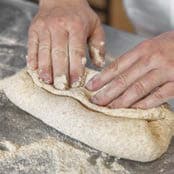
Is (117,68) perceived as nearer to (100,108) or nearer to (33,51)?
(100,108)

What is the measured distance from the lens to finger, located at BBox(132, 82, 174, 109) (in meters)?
1.09

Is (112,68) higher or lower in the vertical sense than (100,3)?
higher

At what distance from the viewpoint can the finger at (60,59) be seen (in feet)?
3.76

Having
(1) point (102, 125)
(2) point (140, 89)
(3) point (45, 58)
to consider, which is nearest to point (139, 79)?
(2) point (140, 89)

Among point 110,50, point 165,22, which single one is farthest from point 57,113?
point 165,22

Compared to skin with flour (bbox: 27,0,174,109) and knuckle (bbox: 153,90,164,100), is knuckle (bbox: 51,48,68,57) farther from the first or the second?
knuckle (bbox: 153,90,164,100)

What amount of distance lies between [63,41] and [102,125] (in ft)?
0.95

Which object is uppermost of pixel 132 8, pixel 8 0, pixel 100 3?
pixel 132 8

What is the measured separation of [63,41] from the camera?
1216 millimetres

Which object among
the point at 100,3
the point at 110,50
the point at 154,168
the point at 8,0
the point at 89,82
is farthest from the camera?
the point at 100,3

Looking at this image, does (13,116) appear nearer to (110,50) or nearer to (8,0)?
(110,50)

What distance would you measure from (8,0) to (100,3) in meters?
0.79

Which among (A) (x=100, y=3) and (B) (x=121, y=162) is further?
(A) (x=100, y=3)

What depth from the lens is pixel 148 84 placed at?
1.09m
